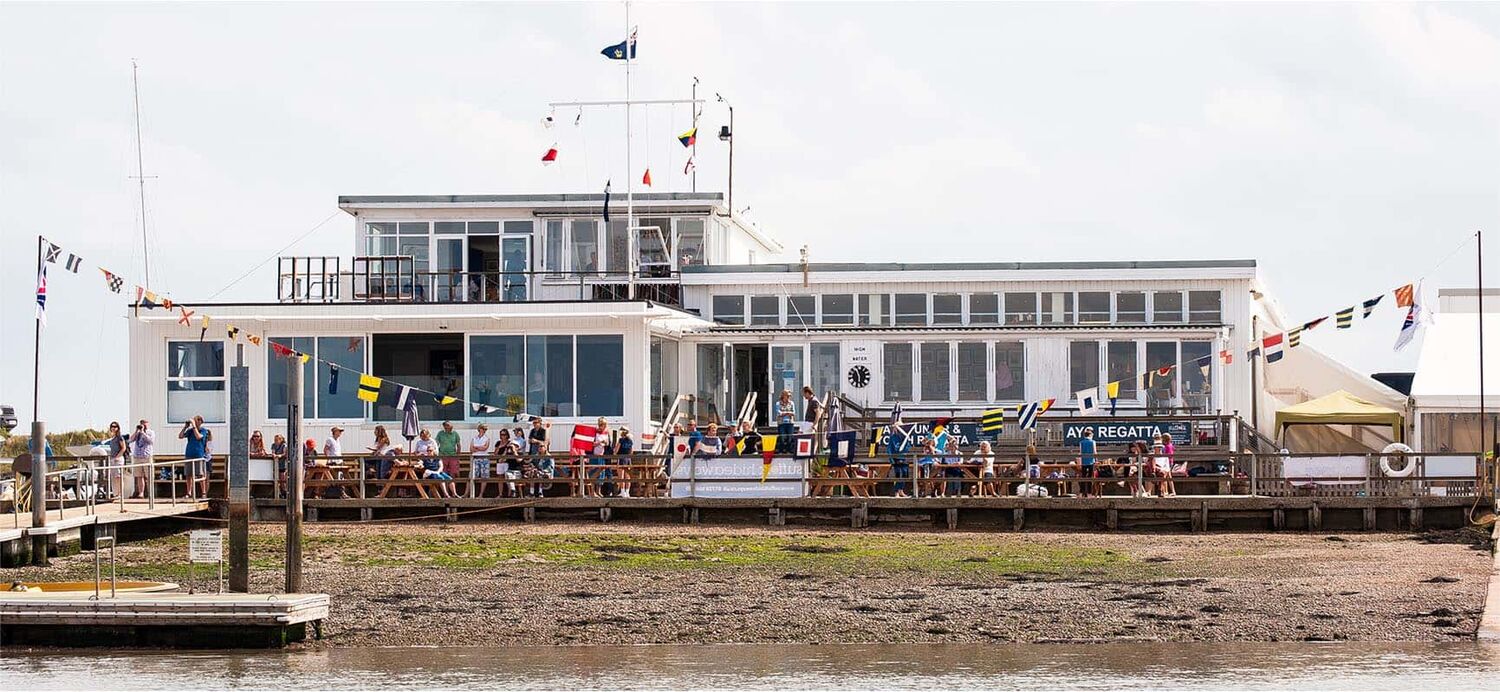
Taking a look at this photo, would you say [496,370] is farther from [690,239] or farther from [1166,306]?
[1166,306]

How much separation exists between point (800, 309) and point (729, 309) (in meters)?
1.41

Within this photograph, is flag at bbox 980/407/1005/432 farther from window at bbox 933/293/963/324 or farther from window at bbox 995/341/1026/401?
window at bbox 933/293/963/324

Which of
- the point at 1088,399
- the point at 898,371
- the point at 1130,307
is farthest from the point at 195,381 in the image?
the point at 1130,307

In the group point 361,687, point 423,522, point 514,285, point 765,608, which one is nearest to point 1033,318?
point 514,285

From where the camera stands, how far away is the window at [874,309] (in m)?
38.8

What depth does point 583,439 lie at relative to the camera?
105ft

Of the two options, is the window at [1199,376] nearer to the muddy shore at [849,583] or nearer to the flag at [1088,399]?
the flag at [1088,399]

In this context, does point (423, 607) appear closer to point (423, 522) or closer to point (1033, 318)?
point (423, 522)

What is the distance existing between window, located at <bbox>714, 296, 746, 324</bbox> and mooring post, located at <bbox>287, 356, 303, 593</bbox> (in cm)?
1817

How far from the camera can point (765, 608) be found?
70.2ft

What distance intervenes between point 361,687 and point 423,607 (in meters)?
5.06

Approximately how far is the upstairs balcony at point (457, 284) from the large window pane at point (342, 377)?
3.12 feet

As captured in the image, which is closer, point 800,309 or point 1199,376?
point 1199,376

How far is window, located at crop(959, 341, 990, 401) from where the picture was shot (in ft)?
123
